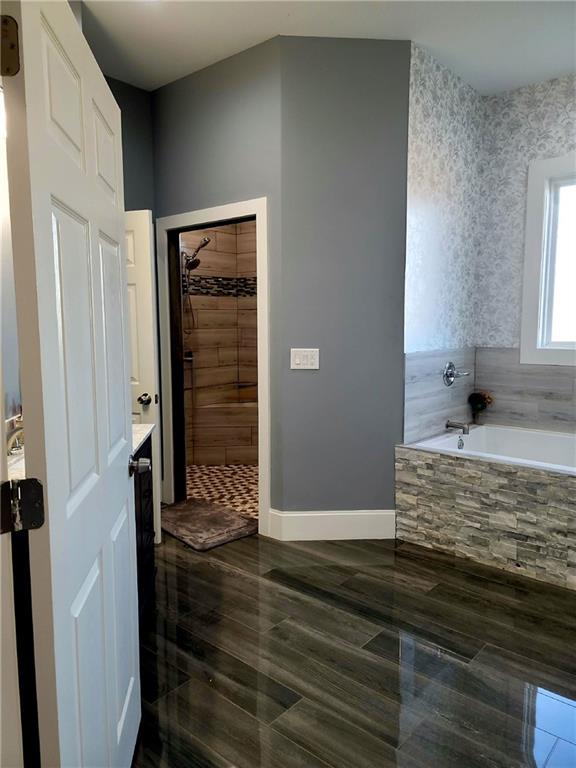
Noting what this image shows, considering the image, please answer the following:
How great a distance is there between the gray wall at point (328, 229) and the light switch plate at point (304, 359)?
4 cm

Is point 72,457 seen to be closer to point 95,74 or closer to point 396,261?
point 95,74

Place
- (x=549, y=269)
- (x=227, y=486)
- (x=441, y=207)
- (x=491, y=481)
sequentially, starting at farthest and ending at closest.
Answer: (x=227, y=486) < (x=549, y=269) < (x=441, y=207) < (x=491, y=481)

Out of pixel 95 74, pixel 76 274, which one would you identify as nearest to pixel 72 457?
pixel 76 274

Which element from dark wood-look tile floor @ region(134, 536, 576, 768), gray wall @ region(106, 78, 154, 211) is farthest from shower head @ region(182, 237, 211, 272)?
dark wood-look tile floor @ region(134, 536, 576, 768)

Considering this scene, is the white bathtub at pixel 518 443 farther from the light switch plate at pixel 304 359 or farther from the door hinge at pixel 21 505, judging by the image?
the door hinge at pixel 21 505

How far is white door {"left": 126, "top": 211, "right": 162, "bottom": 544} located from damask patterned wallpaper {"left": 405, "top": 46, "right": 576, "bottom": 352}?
155cm

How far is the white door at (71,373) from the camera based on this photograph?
885 millimetres

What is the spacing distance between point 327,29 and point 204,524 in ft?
9.94

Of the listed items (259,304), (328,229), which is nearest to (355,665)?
(259,304)

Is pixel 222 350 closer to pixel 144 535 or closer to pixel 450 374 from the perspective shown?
pixel 450 374

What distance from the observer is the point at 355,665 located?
210 centimetres

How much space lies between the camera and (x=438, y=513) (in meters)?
3.14

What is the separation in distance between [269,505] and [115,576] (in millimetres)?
1963

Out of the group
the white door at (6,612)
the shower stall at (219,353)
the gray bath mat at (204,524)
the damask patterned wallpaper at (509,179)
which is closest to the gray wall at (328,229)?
the gray bath mat at (204,524)
